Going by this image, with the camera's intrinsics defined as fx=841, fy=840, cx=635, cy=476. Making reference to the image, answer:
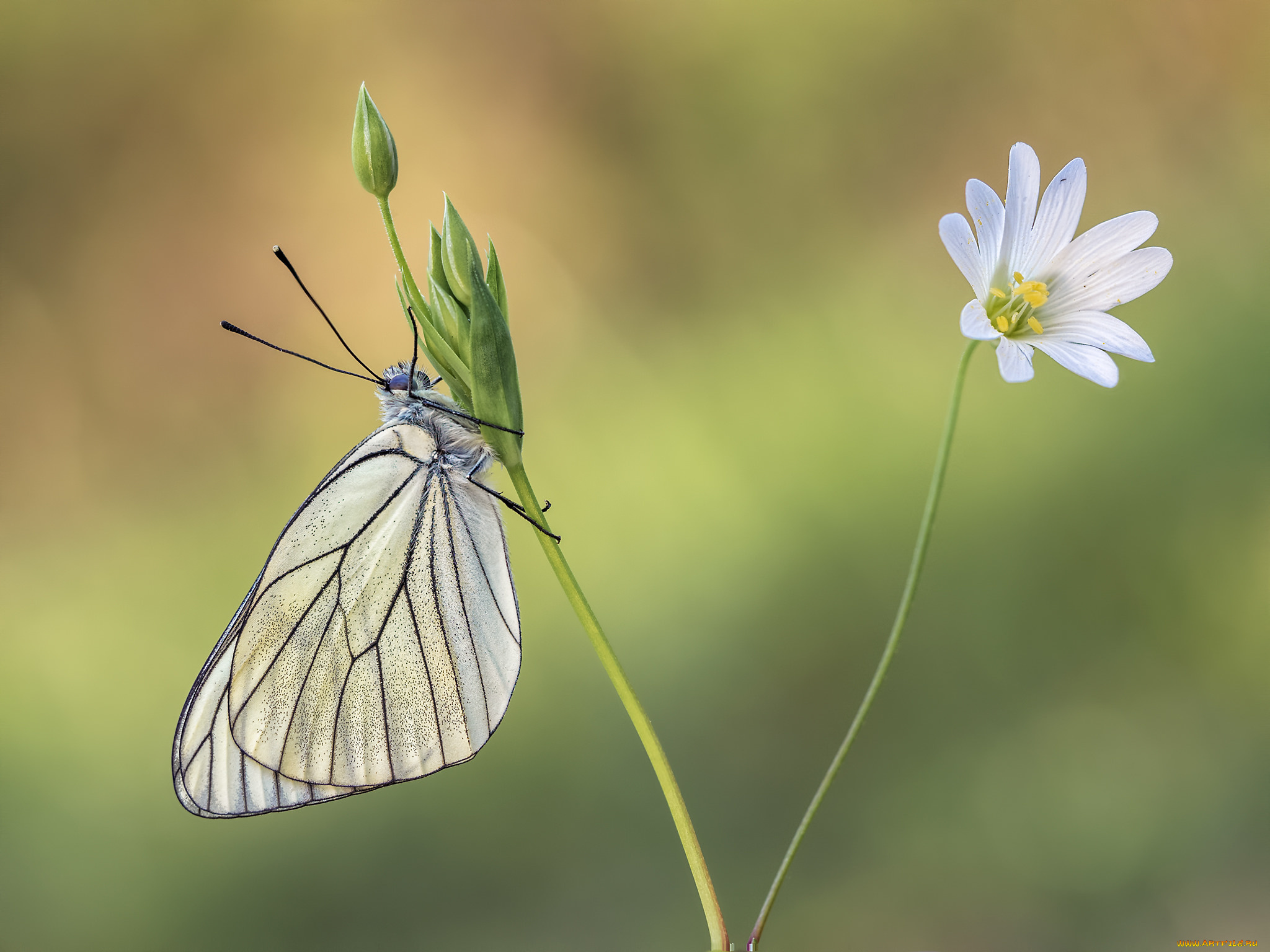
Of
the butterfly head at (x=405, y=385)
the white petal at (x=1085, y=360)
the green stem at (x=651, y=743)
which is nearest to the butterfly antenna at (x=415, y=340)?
the butterfly head at (x=405, y=385)

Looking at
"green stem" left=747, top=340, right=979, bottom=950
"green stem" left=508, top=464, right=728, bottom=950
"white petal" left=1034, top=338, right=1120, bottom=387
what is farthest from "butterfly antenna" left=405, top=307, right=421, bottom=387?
"white petal" left=1034, top=338, right=1120, bottom=387

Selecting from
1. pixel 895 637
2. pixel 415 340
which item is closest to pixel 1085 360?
pixel 895 637

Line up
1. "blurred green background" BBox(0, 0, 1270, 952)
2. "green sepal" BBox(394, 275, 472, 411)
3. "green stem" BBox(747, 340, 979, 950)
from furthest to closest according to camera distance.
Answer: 1. "blurred green background" BBox(0, 0, 1270, 952)
2. "green sepal" BBox(394, 275, 472, 411)
3. "green stem" BBox(747, 340, 979, 950)

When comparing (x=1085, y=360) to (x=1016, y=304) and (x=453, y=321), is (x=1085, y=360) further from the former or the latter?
(x=453, y=321)

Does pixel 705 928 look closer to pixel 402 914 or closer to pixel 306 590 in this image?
pixel 402 914

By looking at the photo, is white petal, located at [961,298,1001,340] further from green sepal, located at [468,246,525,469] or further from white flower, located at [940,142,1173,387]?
green sepal, located at [468,246,525,469]
